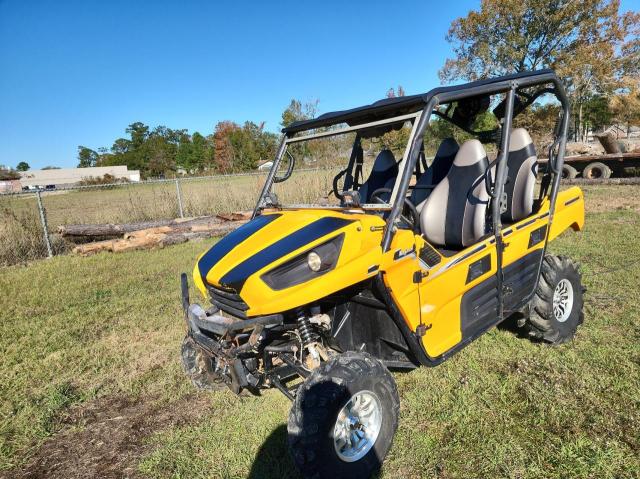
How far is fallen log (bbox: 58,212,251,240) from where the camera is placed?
948 centimetres

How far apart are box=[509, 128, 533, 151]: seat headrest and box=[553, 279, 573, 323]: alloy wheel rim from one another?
1.27 m

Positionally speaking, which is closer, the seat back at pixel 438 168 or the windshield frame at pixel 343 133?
the windshield frame at pixel 343 133

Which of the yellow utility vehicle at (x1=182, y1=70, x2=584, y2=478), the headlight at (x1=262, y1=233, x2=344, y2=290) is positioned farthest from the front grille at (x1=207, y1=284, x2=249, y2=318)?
the headlight at (x1=262, y1=233, x2=344, y2=290)

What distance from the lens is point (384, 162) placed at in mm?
4449

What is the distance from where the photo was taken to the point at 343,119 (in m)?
3.16

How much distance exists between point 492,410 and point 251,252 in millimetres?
2007

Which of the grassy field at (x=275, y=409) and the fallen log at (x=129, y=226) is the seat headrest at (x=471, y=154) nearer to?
the grassy field at (x=275, y=409)

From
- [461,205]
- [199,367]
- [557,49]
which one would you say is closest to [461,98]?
[461,205]

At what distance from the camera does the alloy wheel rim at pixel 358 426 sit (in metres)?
2.31

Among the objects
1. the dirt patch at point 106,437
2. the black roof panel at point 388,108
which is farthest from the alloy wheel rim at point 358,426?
the black roof panel at point 388,108

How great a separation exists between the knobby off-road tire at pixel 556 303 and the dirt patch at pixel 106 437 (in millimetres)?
2885

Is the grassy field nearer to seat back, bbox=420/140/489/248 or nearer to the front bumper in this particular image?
the front bumper

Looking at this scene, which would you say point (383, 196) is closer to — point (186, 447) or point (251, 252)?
point (251, 252)

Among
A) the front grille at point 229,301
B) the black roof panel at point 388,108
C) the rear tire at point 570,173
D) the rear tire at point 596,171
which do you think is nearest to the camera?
the front grille at point 229,301
